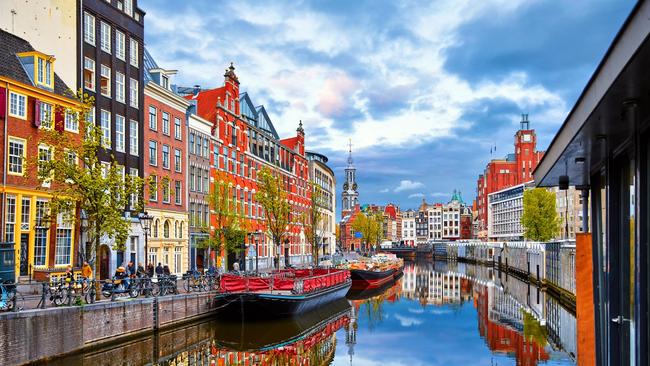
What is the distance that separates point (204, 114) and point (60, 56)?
23.1 meters

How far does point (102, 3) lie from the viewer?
1784 inches

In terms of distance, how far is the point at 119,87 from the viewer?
46375mm

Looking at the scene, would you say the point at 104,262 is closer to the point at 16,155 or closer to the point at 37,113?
the point at 16,155

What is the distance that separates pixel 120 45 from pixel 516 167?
452 feet

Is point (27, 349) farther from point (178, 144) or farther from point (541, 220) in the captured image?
point (541, 220)

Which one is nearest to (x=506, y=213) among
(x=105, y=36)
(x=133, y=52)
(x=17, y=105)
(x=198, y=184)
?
(x=198, y=184)

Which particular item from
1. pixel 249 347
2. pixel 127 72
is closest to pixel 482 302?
pixel 249 347

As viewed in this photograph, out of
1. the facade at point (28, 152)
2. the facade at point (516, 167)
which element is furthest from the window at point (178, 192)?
the facade at point (516, 167)

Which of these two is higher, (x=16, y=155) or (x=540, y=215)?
(x=16, y=155)

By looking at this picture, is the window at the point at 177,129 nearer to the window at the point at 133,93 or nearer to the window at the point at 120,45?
the window at the point at 133,93

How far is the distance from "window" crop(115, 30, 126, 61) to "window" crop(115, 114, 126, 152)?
14.3 ft

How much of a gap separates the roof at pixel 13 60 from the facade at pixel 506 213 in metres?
117

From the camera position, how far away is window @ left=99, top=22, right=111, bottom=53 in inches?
1770

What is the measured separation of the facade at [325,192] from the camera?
108 m
